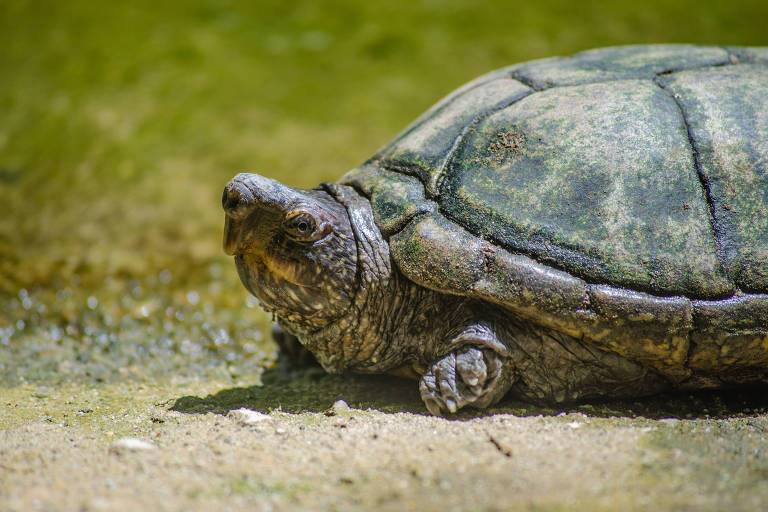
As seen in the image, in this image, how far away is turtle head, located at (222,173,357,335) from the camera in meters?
2.67

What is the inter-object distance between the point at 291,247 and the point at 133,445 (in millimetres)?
1003

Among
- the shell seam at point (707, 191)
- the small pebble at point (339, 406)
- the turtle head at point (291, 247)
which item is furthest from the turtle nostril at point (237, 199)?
the shell seam at point (707, 191)

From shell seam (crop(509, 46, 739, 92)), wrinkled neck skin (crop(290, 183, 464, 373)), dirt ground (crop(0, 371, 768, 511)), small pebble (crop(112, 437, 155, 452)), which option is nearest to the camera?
dirt ground (crop(0, 371, 768, 511))

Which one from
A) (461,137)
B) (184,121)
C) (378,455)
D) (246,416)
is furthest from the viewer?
(184,121)

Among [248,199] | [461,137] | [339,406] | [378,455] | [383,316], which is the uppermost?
[461,137]

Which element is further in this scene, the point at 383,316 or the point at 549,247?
the point at 383,316

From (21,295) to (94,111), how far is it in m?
2.56

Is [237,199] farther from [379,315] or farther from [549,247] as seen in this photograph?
[549,247]

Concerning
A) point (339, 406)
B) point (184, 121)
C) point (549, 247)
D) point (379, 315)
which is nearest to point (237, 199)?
point (379, 315)

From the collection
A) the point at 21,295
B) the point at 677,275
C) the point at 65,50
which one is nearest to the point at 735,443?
the point at 677,275

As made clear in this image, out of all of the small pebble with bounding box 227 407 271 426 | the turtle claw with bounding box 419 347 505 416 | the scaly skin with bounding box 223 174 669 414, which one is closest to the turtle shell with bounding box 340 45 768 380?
the scaly skin with bounding box 223 174 669 414

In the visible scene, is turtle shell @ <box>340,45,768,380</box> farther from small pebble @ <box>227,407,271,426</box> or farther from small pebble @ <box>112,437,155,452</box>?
small pebble @ <box>112,437,155,452</box>

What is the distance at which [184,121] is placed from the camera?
6023 millimetres

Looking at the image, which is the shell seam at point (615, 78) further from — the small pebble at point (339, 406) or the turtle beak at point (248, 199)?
the small pebble at point (339, 406)
